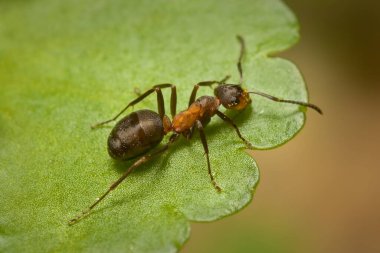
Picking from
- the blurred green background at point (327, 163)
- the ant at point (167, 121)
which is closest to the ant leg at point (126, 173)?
the ant at point (167, 121)

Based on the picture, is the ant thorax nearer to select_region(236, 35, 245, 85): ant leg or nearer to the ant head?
the ant head

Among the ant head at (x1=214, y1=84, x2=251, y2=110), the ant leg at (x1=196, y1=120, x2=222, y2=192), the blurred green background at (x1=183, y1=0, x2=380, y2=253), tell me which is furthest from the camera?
the blurred green background at (x1=183, y1=0, x2=380, y2=253)

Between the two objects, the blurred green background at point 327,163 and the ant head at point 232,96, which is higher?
the ant head at point 232,96

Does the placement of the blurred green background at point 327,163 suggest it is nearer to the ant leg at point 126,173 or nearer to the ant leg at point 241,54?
the ant leg at point 241,54

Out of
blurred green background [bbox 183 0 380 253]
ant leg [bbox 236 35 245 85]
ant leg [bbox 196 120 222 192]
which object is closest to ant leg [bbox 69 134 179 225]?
ant leg [bbox 196 120 222 192]

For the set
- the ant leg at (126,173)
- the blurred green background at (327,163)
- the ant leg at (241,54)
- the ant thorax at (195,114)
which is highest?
the ant leg at (241,54)

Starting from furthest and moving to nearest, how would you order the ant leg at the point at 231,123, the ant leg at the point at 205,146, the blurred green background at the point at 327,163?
1. the blurred green background at the point at 327,163
2. the ant leg at the point at 231,123
3. the ant leg at the point at 205,146
